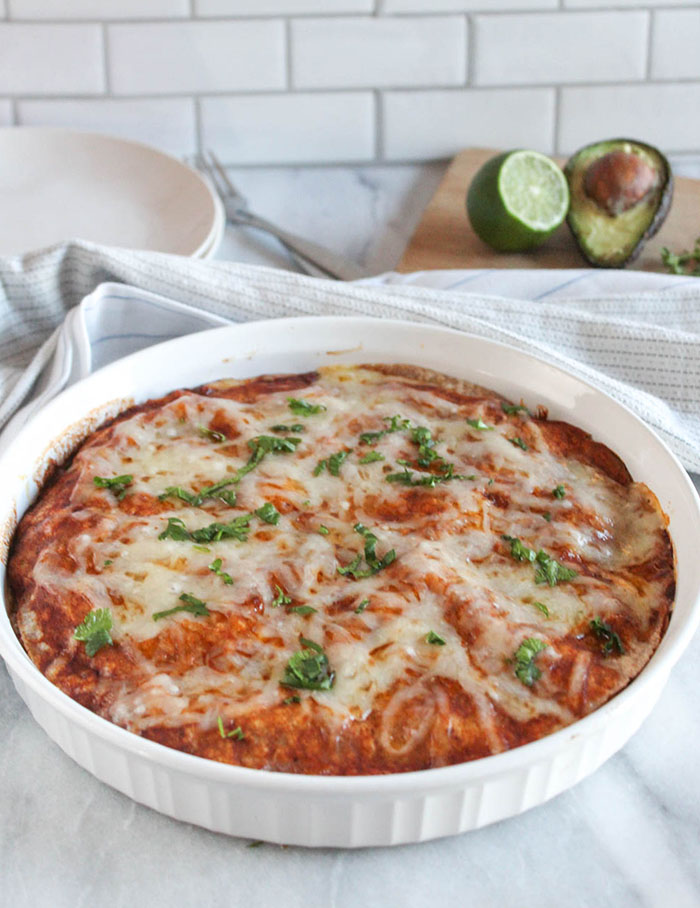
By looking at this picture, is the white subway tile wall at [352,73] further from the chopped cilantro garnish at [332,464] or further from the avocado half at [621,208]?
the chopped cilantro garnish at [332,464]

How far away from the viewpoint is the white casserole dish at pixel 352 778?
4.79 feet

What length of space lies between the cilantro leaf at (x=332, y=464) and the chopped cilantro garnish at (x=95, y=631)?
0.53 metres

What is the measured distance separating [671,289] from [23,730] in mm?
1793

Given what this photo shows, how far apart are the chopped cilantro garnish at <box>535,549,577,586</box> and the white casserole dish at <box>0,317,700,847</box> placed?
0.18 m

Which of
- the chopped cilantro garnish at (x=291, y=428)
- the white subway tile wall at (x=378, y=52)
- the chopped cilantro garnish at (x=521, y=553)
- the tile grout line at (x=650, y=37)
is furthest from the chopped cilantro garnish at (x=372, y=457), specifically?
the tile grout line at (x=650, y=37)

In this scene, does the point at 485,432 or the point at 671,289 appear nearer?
the point at 485,432

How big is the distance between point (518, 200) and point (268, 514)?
5.15 ft

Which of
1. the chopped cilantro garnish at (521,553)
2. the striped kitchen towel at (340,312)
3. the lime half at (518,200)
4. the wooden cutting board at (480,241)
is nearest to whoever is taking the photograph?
the chopped cilantro garnish at (521,553)

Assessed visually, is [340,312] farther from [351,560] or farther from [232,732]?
[232,732]

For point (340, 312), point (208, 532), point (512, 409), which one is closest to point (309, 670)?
point (208, 532)

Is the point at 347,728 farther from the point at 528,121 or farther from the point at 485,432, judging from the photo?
the point at 528,121

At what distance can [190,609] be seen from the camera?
1.75 m

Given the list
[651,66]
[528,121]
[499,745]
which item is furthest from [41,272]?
[651,66]

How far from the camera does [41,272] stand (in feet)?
8.42
